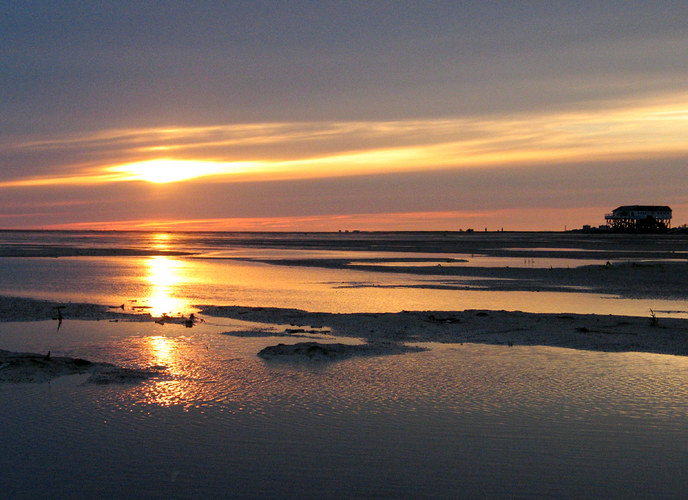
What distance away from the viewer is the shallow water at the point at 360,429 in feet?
27.9

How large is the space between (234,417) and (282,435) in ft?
4.16

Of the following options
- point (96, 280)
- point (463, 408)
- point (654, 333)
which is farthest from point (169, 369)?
point (96, 280)

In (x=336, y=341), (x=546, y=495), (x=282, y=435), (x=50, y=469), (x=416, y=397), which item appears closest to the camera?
(x=546, y=495)

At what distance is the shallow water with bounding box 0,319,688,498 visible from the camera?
8.49 metres

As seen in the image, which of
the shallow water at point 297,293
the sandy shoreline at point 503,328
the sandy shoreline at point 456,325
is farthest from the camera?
the shallow water at point 297,293

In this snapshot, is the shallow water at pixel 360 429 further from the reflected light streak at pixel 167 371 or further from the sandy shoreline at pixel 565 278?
the sandy shoreline at pixel 565 278

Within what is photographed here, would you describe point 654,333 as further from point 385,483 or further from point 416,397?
point 385,483

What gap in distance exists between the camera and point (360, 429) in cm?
1062

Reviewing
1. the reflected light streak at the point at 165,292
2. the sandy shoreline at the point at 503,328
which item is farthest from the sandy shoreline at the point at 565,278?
the reflected light streak at the point at 165,292

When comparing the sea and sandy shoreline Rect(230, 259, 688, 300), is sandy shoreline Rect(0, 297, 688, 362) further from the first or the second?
sandy shoreline Rect(230, 259, 688, 300)

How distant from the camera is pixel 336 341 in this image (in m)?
18.1

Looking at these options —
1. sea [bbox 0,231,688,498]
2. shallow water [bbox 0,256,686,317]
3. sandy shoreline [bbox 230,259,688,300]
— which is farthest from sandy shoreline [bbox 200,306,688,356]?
sandy shoreline [bbox 230,259,688,300]

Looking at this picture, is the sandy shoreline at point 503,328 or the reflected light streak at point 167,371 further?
the sandy shoreline at point 503,328

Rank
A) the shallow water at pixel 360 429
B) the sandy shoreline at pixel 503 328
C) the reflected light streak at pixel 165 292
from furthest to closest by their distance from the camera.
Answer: the reflected light streak at pixel 165 292 → the sandy shoreline at pixel 503 328 → the shallow water at pixel 360 429
